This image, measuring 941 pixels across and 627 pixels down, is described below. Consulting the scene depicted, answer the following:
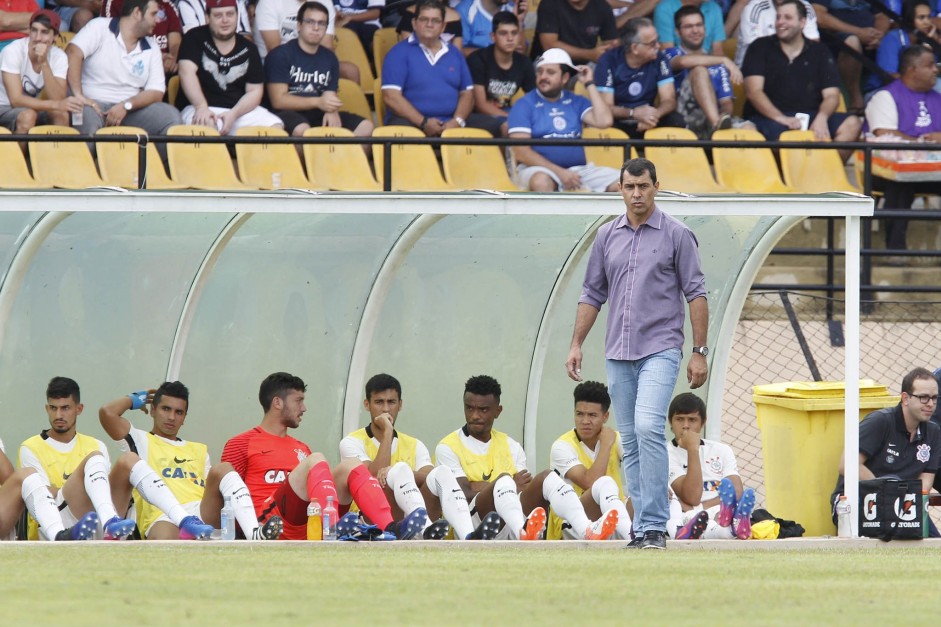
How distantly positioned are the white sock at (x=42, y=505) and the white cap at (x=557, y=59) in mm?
6230

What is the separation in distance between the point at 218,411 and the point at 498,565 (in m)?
4.25

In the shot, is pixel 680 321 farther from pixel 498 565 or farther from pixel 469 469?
pixel 469 469

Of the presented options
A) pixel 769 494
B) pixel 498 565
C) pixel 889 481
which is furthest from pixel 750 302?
pixel 498 565

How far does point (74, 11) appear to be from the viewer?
14.0 metres

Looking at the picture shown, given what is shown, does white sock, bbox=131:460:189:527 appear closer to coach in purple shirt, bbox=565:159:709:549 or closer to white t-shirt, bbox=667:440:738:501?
coach in purple shirt, bbox=565:159:709:549

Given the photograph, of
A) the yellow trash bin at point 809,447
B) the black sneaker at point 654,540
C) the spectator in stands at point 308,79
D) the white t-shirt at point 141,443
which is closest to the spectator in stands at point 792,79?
the spectator in stands at point 308,79

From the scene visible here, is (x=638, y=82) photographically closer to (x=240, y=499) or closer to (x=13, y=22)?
(x=13, y=22)

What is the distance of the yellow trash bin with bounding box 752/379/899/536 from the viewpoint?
31.7 feet

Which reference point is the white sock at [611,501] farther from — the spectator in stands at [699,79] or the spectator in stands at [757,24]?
the spectator in stands at [757,24]

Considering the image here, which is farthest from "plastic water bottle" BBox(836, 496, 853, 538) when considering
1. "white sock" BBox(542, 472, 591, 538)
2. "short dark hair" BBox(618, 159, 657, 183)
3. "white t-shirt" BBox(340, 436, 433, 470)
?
"short dark hair" BBox(618, 159, 657, 183)

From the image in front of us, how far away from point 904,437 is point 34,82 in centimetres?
722

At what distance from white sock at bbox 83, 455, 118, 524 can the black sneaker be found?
2803 millimetres

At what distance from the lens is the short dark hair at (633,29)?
13828mm

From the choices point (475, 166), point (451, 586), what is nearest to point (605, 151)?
point (475, 166)
